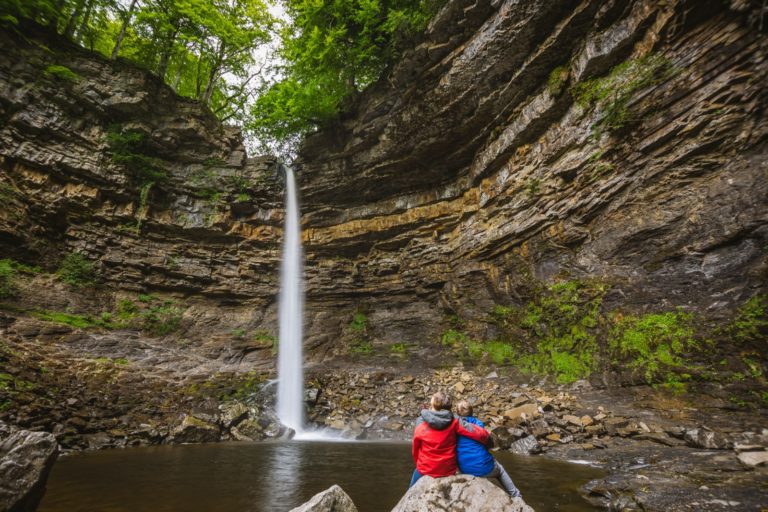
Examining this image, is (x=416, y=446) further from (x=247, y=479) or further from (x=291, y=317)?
(x=291, y=317)

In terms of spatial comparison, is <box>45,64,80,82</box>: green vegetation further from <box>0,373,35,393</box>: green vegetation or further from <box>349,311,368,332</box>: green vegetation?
<box>349,311,368,332</box>: green vegetation

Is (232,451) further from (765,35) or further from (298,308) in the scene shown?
(765,35)

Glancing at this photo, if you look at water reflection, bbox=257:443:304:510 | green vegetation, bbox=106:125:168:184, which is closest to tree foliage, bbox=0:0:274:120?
green vegetation, bbox=106:125:168:184

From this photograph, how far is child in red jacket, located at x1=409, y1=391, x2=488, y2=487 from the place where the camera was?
3.70 metres

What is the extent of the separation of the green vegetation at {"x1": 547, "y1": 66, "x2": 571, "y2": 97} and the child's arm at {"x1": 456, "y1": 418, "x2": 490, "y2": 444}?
12.7 metres

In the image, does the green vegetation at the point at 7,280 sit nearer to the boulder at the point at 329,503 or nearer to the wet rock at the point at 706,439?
the boulder at the point at 329,503

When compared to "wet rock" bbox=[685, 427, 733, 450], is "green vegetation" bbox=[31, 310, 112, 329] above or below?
above

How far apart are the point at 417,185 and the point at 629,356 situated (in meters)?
12.4

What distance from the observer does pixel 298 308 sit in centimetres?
1950

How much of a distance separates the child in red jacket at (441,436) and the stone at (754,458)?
446cm

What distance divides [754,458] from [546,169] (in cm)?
1012

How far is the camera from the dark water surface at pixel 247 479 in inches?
192

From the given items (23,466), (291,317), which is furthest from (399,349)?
(23,466)

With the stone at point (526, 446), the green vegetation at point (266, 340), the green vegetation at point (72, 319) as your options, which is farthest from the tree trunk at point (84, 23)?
the stone at point (526, 446)
